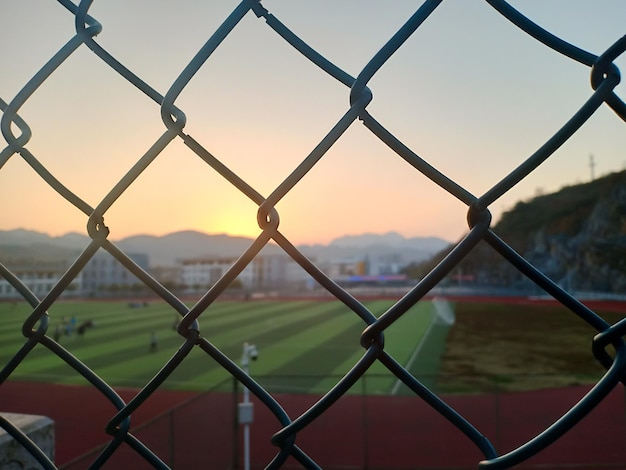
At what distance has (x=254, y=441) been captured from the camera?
9.52 metres

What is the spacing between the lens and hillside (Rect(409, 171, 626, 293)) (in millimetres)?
10648

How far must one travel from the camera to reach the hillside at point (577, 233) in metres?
10.6

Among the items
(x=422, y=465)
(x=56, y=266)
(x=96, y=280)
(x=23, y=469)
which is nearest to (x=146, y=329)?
(x=56, y=266)

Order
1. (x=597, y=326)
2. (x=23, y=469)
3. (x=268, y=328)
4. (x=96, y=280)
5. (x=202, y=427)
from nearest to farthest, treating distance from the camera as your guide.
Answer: (x=597, y=326), (x=23, y=469), (x=202, y=427), (x=268, y=328), (x=96, y=280)

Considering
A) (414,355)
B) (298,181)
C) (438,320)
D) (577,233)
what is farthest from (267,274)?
(298,181)

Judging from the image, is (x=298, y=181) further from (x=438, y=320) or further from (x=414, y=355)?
(x=438, y=320)

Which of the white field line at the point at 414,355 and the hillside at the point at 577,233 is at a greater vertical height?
the hillside at the point at 577,233

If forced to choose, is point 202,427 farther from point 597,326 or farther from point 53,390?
point 597,326


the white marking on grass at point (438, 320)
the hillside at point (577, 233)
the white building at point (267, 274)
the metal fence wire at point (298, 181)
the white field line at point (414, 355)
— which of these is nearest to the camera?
the metal fence wire at point (298, 181)

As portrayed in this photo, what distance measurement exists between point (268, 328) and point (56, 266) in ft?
36.0

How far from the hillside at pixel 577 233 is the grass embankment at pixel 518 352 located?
4.50ft

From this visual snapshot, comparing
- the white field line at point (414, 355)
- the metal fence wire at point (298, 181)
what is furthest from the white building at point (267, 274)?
the metal fence wire at point (298, 181)

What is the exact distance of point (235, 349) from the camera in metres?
18.0

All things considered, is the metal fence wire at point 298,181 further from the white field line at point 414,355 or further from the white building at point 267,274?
the white building at point 267,274
